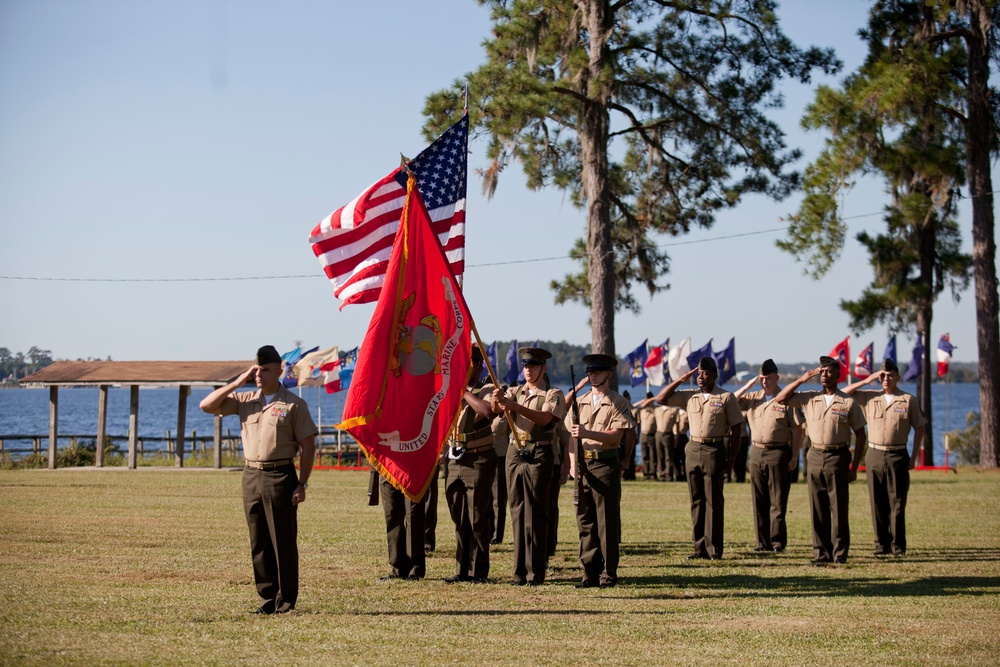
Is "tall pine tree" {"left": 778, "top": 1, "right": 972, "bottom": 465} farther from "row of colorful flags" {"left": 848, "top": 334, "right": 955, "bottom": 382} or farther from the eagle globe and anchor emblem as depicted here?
the eagle globe and anchor emblem

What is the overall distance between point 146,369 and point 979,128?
21252 mm

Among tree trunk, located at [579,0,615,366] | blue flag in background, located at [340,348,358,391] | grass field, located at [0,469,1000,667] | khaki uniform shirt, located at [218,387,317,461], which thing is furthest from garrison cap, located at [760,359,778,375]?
blue flag in background, located at [340,348,358,391]

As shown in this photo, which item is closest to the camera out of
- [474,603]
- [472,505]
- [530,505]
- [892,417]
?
[474,603]

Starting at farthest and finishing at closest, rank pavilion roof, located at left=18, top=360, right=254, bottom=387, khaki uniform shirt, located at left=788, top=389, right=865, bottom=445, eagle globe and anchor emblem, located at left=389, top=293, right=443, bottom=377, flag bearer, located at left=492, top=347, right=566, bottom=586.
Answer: pavilion roof, located at left=18, top=360, right=254, bottom=387, khaki uniform shirt, located at left=788, top=389, right=865, bottom=445, flag bearer, located at left=492, top=347, right=566, bottom=586, eagle globe and anchor emblem, located at left=389, top=293, right=443, bottom=377

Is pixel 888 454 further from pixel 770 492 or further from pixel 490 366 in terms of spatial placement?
pixel 490 366

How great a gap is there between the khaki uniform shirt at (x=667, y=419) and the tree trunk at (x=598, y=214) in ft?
6.00

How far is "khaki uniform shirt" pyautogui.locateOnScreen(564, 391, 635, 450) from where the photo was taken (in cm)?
1047

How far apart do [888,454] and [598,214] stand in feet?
46.7

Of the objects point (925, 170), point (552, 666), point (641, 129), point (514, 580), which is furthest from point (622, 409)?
point (925, 170)

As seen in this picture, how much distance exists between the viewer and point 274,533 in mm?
8742

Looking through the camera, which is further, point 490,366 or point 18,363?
point 18,363

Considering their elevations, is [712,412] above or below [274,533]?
above

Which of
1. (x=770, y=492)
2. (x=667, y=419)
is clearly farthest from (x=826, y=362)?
(x=667, y=419)

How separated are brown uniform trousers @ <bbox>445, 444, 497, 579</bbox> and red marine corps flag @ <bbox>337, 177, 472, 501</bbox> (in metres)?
1.20
